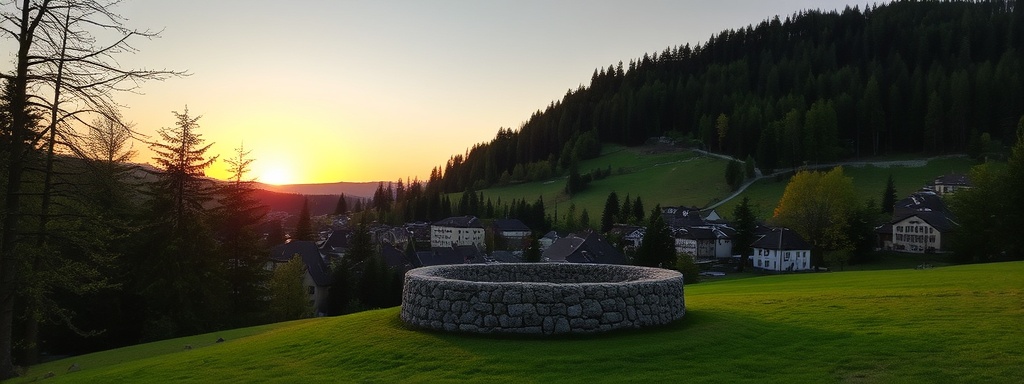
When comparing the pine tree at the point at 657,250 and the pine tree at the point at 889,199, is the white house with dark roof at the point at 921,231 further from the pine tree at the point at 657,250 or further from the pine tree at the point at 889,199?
the pine tree at the point at 657,250

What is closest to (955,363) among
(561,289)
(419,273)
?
(561,289)

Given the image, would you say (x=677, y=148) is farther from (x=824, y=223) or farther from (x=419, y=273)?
Result: (x=419, y=273)

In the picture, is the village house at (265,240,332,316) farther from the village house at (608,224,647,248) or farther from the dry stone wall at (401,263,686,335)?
the village house at (608,224,647,248)

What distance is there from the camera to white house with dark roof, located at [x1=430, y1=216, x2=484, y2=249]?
342 ft

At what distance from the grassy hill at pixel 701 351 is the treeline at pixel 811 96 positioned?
94.9 meters

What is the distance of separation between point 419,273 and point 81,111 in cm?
891

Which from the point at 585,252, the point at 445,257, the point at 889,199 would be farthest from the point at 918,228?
the point at 445,257

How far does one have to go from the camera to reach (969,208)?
4797cm

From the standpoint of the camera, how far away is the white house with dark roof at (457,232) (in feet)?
A: 342

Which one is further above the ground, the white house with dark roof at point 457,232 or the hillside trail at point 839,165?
the hillside trail at point 839,165

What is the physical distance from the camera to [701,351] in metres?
11.1

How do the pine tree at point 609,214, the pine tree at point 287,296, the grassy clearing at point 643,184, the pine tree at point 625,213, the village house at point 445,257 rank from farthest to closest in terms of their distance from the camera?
the grassy clearing at point 643,184, the pine tree at point 609,214, the pine tree at point 625,213, the village house at point 445,257, the pine tree at point 287,296

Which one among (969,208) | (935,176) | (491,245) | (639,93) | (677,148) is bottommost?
(491,245)

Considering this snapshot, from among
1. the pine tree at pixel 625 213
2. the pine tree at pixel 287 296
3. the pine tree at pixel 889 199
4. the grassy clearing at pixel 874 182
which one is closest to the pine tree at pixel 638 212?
the pine tree at pixel 625 213
